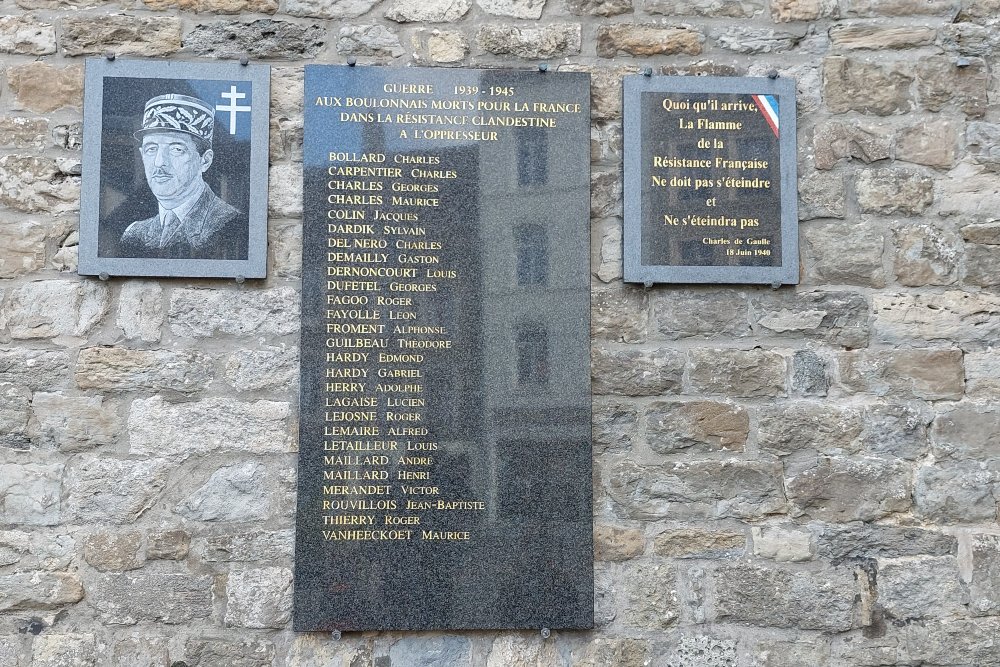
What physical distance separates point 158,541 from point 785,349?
7.29ft

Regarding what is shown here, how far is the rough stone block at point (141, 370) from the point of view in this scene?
10.7ft

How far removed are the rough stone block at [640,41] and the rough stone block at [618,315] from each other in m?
0.86

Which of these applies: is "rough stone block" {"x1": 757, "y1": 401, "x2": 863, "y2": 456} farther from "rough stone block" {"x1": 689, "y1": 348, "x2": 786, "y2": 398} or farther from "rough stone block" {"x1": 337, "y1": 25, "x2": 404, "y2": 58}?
"rough stone block" {"x1": 337, "y1": 25, "x2": 404, "y2": 58}

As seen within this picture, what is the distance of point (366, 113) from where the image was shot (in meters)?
3.39

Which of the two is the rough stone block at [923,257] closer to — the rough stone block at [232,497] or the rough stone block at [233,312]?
the rough stone block at [233,312]

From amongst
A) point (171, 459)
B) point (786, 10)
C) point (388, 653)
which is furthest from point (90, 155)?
point (786, 10)

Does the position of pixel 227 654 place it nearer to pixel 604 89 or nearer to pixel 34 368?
pixel 34 368

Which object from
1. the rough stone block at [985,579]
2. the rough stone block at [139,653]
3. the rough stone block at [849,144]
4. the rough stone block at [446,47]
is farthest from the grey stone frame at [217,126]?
the rough stone block at [985,579]

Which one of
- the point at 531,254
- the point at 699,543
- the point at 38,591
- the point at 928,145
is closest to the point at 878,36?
the point at 928,145

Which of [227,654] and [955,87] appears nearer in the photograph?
[227,654]

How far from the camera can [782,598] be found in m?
3.30

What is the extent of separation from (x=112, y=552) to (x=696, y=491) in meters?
1.96

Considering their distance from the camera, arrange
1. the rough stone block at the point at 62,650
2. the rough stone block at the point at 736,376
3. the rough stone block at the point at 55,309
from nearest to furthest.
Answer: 1. the rough stone block at the point at 62,650
2. the rough stone block at the point at 55,309
3. the rough stone block at the point at 736,376

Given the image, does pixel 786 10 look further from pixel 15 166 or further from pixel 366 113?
pixel 15 166
